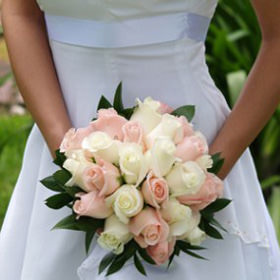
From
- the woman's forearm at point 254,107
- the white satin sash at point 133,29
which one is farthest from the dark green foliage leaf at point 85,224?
the white satin sash at point 133,29

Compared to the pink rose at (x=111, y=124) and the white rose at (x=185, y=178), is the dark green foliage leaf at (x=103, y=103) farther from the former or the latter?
the white rose at (x=185, y=178)

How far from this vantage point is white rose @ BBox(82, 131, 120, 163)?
173 cm

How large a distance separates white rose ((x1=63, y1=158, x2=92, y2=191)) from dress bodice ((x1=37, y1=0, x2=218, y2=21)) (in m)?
0.39

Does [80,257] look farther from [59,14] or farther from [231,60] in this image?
[231,60]

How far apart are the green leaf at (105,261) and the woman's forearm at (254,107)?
0.32 meters

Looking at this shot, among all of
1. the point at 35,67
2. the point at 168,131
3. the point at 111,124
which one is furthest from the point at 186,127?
the point at 35,67

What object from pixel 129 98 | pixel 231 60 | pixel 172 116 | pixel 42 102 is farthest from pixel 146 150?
pixel 231 60

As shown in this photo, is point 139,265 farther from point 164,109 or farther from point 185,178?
point 164,109

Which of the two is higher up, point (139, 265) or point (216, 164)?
point (216, 164)

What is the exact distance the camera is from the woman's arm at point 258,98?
6.32 ft

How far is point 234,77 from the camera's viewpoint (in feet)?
14.3

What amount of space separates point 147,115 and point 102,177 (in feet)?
0.62

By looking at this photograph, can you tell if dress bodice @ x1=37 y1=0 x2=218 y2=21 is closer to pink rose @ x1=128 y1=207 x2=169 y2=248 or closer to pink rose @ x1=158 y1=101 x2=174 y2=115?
pink rose @ x1=158 y1=101 x2=174 y2=115

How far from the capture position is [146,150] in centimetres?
175
